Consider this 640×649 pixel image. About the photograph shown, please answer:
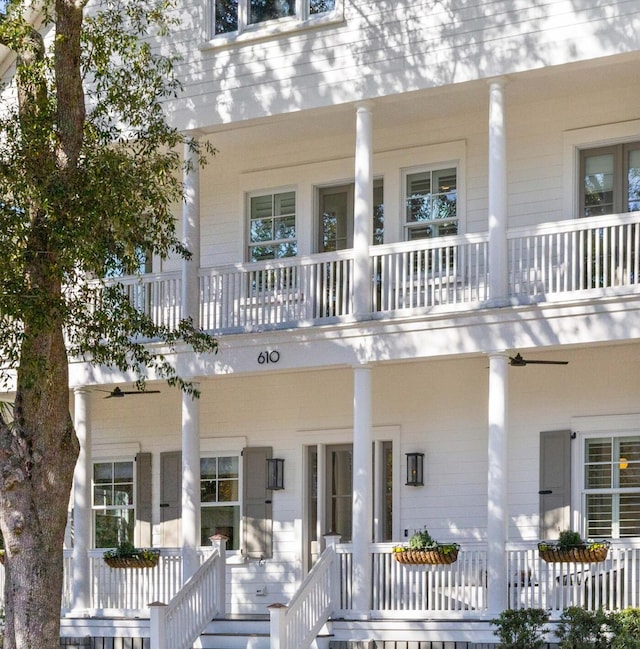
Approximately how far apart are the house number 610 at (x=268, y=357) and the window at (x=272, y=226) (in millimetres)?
2306

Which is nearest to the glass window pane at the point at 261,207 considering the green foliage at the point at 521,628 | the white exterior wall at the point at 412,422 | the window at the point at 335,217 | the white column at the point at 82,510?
the window at the point at 335,217

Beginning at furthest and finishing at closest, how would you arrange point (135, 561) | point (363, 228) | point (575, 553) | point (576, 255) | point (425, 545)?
point (135, 561) < point (363, 228) < point (576, 255) < point (425, 545) < point (575, 553)

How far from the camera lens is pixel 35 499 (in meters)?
13.8

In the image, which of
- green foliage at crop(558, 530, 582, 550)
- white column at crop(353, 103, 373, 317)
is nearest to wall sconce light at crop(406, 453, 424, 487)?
white column at crop(353, 103, 373, 317)

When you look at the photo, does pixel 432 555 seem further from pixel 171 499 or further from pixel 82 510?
pixel 171 499

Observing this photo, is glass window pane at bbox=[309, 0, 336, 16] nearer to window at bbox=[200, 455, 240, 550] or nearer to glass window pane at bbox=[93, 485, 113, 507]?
window at bbox=[200, 455, 240, 550]

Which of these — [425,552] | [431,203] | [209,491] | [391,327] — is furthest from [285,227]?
[425,552]

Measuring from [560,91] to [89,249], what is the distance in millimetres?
6191

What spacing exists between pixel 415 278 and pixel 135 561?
4.95 m

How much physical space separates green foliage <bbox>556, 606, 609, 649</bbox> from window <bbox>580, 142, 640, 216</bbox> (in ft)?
16.9

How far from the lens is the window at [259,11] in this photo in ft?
56.9

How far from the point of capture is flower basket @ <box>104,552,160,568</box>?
1753 cm

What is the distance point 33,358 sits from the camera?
13.7 meters

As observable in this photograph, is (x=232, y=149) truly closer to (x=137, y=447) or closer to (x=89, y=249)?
(x=137, y=447)
